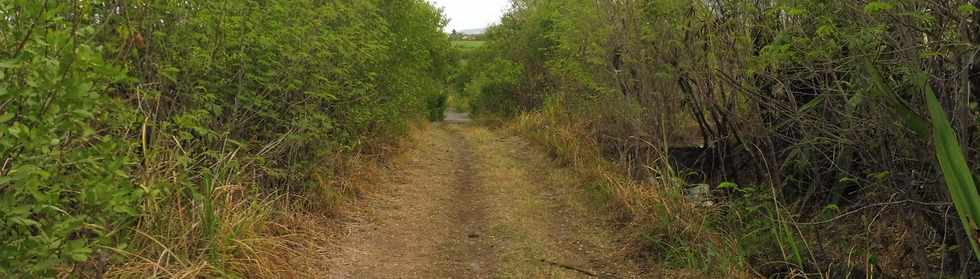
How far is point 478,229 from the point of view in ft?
29.6

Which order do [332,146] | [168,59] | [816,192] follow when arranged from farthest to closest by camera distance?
[332,146]
[816,192]
[168,59]

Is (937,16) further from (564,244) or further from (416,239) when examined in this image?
(416,239)

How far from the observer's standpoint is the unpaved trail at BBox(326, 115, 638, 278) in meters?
7.22

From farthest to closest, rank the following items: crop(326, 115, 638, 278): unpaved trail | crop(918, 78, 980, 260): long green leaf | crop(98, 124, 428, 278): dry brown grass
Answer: crop(326, 115, 638, 278): unpaved trail < crop(98, 124, 428, 278): dry brown grass < crop(918, 78, 980, 260): long green leaf

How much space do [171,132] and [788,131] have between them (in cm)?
575

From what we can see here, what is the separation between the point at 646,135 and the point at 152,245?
6.96m

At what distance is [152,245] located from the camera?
500 centimetres

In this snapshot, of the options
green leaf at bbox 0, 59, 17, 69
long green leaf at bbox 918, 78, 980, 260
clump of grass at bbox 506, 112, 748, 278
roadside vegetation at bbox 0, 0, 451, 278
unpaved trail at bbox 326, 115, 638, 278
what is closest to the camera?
long green leaf at bbox 918, 78, 980, 260

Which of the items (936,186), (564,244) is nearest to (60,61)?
(936,186)

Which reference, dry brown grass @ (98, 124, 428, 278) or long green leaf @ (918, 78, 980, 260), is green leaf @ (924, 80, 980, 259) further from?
dry brown grass @ (98, 124, 428, 278)

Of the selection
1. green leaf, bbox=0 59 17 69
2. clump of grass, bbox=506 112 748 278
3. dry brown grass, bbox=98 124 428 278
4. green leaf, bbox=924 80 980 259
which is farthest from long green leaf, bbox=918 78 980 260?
clump of grass, bbox=506 112 748 278

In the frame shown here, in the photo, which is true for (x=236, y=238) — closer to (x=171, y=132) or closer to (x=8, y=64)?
(x=171, y=132)

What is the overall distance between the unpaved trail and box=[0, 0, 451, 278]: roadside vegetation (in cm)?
69

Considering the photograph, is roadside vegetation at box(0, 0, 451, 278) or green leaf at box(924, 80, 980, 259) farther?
roadside vegetation at box(0, 0, 451, 278)
